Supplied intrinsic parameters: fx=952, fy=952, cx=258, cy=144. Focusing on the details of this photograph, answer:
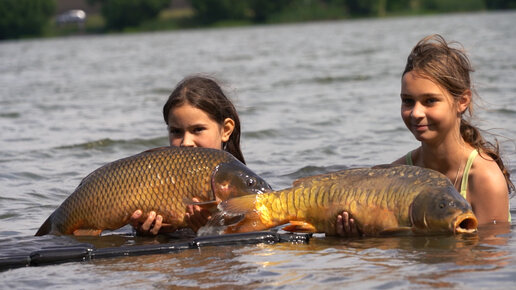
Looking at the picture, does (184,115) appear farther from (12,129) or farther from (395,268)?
(12,129)

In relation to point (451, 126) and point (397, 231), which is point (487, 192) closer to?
point (451, 126)

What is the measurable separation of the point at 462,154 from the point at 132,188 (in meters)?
1.98

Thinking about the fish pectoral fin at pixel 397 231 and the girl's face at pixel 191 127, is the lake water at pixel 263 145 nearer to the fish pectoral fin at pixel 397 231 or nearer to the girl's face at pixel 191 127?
the fish pectoral fin at pixel 397 231

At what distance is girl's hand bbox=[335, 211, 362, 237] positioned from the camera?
5.04 m

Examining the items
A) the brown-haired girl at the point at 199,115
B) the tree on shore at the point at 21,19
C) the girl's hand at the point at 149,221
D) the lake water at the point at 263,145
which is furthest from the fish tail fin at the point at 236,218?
the tree on shore at the point at 21,19

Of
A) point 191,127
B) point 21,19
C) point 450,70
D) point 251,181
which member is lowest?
point 21,19

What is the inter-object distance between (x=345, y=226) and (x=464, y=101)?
1221mm

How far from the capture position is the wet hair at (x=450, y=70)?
559cm

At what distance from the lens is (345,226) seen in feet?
16.8

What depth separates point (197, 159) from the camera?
521cm

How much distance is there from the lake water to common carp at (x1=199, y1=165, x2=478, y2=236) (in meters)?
0.12

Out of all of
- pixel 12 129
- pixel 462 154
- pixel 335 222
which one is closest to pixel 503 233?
pixel 462 154

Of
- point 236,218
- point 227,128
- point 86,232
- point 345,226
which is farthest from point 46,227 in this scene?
point 345,226

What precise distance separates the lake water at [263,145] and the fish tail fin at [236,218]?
11cm
